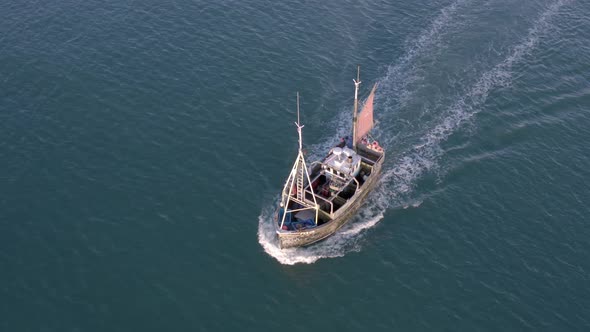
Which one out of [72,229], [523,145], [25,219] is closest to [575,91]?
[523,145]

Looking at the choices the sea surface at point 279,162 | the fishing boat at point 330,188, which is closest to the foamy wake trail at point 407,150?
the sea surface at point 279,162

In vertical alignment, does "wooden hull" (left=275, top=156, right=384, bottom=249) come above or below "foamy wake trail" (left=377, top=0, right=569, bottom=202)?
below

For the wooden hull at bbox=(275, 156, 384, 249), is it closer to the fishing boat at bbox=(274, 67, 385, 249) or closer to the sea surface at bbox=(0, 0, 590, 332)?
the fishing boat at bbox=(274, 67, 385, 249)

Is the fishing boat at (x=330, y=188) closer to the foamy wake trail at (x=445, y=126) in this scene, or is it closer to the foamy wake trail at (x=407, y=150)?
the foamy wake trail at (x=407, y=150)

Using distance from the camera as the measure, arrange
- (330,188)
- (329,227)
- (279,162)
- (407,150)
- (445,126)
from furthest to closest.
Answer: (445,126), (407,150), (279,162), (330,188), (329,227)

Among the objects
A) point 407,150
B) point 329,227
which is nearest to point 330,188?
point 329,227

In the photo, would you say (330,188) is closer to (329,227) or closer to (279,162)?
(329,227)

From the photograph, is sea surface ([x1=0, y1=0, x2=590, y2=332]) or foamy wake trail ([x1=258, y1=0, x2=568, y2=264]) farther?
foamy wake trail ([x1=258, y1=0, x2=568, y2=264])

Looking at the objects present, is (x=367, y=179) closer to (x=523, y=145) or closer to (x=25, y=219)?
(x=523, y=145)

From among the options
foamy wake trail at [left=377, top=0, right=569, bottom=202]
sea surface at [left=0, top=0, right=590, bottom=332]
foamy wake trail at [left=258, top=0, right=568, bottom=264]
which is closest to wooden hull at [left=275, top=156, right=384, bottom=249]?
foamy wake trail at [left=258, top=0, right=568, bottom=264]
